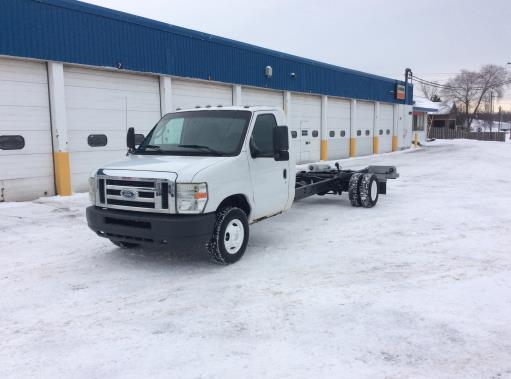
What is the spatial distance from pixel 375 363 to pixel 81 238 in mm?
5813

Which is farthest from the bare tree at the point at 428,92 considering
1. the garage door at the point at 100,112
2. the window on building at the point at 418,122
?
the garage door at the point at 100,112

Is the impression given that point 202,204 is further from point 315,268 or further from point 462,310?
point 462,310

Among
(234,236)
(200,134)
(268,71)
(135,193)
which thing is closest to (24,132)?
(200,134)

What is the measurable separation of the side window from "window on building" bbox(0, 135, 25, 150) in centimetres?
792

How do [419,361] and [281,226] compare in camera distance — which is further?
[281,226]

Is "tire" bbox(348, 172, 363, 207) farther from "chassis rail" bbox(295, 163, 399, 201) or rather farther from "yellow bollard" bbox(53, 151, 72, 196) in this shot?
"yellow bollard" bbox(53, 151, 72, 196)

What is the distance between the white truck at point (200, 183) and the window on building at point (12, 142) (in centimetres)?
610

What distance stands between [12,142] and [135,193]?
25.1ft

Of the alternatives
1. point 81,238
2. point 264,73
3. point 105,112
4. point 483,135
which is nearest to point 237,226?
point 81,238

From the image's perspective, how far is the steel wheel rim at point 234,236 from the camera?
6.01 m

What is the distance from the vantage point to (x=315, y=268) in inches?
236

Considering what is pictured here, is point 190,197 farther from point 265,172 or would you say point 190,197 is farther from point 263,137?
point 263,137

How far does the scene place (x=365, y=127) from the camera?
3133cm

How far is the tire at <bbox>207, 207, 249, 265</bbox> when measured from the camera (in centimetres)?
582
